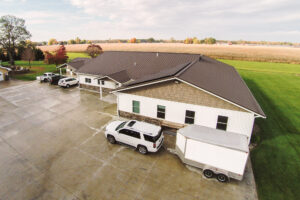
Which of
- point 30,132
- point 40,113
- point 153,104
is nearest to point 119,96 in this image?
point 153,104

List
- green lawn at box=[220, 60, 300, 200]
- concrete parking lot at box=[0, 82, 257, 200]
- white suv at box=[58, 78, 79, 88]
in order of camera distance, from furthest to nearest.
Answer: white suv at box=[58, 78, 79, 88]
green lawn at box=[220, 60, 300, 200]
concrete parking lot at box=[0, 82, 257, 200]

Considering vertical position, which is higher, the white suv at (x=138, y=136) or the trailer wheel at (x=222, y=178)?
the white suv at (x=138, y=136)

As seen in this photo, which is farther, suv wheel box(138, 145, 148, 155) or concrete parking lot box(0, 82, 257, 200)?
suv wheel box(138, 145, 148, 155)

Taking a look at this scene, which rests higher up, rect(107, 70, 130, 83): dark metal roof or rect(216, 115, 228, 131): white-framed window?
rect(107, 70, 130, 83): dark metal roof

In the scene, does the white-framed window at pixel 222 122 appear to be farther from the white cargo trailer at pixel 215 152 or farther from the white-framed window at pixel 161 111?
the white-framed window at pixel 161 111

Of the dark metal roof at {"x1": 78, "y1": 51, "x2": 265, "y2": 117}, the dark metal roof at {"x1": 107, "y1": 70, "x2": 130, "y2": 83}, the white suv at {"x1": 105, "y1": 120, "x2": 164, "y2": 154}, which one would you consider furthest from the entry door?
the dark metal roof at {"x1": 107, "y1": 70, "x2": 130, "y2": 83}

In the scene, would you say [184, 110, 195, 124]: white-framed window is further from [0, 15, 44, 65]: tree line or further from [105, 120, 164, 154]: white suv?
[0, 15, 44, 65]: tree line

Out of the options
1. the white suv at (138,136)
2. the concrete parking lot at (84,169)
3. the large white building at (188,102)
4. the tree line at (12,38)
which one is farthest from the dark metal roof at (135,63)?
the tree line at (12,38)
